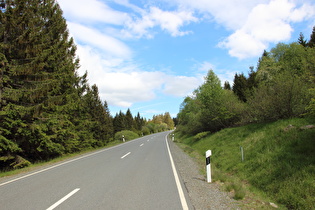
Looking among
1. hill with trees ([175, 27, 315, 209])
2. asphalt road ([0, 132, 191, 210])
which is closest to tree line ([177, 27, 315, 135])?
hill with trees ([175, 27, 315, 209])

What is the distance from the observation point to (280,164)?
7188mm

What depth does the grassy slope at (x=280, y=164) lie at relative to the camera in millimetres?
5493

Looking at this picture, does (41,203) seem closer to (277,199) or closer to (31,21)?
(277,199)

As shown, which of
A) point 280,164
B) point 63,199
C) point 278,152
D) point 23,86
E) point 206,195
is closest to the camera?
point 63,199

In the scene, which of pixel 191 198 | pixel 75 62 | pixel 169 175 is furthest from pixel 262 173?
pixel 75 62

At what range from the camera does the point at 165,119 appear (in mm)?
137375

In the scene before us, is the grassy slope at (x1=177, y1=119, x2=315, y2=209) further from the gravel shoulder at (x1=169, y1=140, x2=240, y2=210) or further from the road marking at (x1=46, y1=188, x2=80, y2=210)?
the road marking at (x1=46, y1=188, x2=80, y2=210)

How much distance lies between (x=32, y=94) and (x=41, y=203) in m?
8.19

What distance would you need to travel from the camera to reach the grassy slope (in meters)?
5.49

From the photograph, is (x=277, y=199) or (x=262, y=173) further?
(x=262, y=173)

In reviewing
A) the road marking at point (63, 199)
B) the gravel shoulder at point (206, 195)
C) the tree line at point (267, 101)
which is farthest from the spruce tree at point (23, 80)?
the tree line at point (267, 101)

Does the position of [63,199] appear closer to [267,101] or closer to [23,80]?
[23,80]

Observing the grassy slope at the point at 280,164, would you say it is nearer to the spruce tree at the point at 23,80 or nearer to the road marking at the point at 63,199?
the road marking at the point at 63,199

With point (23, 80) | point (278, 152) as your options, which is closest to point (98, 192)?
point (278, 152)
